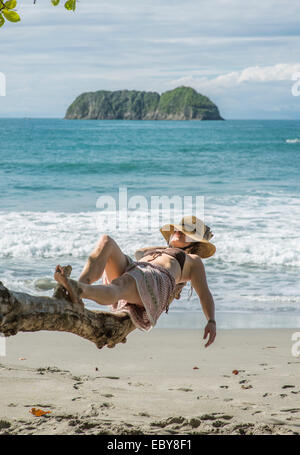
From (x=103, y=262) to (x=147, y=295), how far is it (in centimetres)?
40

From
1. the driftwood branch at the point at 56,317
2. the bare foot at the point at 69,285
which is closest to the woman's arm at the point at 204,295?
the driftwood branch at the point at 56,317

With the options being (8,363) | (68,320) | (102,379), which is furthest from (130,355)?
A: (68,320)

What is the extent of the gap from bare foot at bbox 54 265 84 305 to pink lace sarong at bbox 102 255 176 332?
0.63 m

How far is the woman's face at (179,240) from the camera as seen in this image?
4746 millimetres

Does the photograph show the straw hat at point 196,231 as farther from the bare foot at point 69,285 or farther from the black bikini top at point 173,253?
the bare foot at point 69,285

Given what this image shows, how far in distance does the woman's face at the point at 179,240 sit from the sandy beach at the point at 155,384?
1331 millimetres

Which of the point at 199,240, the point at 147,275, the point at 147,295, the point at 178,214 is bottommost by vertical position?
the point at 147,295

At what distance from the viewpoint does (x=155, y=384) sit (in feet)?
18.2

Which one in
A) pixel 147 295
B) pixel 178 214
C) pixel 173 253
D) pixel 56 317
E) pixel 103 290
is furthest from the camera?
pixel 178 214

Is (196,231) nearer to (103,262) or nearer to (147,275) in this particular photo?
(147,275)

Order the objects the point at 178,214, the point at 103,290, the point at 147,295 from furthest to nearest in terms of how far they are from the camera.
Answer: the point at 178,214 < the point at 147,295 < the point at 103,290

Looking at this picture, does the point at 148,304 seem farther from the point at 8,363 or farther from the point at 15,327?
the point at 8,363

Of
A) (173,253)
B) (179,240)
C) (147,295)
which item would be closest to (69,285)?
(147,295)
